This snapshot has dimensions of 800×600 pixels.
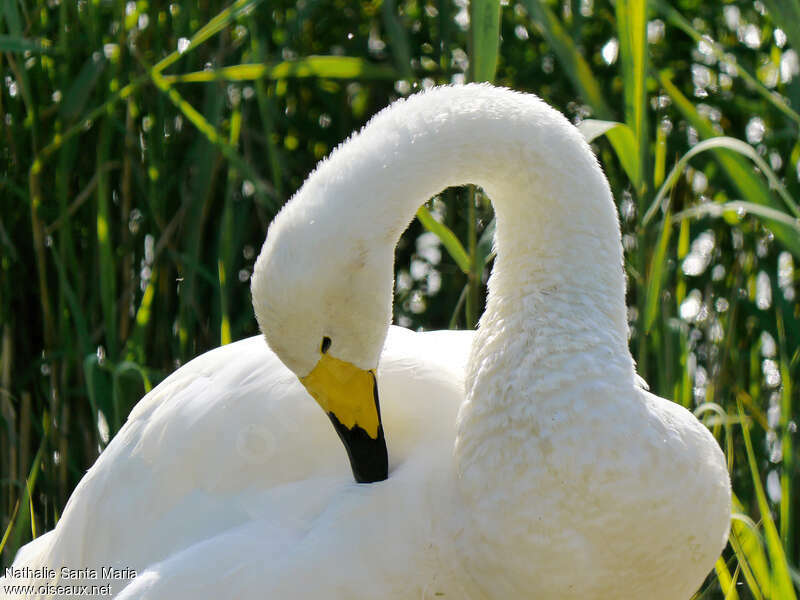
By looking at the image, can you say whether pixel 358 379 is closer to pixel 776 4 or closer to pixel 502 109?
pixel 502 109

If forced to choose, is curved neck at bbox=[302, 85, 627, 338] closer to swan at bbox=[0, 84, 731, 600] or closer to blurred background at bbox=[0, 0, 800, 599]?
swan at bbox=[0, 84, 731, 600]

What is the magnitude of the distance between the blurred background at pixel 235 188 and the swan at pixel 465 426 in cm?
78

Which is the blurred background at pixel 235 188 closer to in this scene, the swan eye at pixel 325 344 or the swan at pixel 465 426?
the swan at pixel 465 426

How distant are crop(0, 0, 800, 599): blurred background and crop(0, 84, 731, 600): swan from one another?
0.78m

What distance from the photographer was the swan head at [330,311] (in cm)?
173

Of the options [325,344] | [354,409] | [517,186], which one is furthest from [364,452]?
[517,186]

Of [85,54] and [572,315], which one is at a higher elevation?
[85,54]

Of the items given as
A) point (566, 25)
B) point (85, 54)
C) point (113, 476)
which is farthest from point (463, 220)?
point (113, 476)

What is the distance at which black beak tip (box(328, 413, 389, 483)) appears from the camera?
6.25 ft

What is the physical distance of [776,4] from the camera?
2.17 metres

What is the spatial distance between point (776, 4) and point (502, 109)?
597mm

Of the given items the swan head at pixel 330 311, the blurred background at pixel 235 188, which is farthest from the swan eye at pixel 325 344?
the blurred background at pixel 235 188

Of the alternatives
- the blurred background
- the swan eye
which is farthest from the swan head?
the blurred background

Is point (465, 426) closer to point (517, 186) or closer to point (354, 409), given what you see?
point (354, 409)
